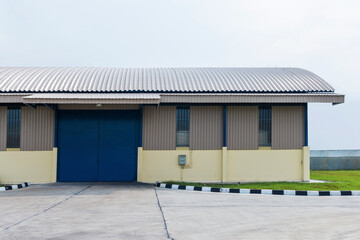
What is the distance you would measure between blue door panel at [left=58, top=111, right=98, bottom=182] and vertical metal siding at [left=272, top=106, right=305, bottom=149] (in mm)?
6589

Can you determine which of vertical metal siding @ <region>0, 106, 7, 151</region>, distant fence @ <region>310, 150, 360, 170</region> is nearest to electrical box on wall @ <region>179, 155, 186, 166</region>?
vertical metal siding @ <region>0, 106, 7, 151</region>

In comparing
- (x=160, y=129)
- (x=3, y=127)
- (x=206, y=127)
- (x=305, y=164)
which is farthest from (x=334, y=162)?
(x=3, y=127)

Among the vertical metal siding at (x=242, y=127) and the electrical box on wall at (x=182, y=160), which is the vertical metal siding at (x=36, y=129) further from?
the vertical metal siding at (x=242, y=127)

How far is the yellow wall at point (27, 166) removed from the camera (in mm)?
15727

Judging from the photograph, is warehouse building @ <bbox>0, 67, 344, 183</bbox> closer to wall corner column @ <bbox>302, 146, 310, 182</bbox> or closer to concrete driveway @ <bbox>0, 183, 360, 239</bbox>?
wall corner column @ <bbox>302, 146, 310, 182</bbox>

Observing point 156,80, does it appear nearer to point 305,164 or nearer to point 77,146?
point 77,146

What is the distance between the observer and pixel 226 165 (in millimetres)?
16094

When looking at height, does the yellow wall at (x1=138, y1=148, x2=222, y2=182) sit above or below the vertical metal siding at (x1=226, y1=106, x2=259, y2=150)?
below

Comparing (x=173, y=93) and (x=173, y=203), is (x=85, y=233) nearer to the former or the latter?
(x=173, y=203)

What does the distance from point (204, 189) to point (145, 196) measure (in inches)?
99.2

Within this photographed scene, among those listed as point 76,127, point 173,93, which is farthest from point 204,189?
point 76,127

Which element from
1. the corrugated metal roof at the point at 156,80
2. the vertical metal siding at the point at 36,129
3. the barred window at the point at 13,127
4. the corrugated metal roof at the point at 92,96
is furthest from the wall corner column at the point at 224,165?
the barred window at the point at 13,127

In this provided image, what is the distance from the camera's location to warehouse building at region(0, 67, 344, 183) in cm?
1582

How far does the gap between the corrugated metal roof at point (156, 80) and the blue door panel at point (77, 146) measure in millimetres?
1097
